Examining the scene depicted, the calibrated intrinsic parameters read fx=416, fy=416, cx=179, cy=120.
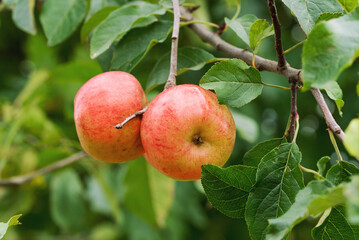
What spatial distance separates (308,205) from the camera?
2.01 ft

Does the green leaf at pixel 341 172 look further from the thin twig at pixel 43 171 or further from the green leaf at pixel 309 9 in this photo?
the thin twig at pixel 43 171

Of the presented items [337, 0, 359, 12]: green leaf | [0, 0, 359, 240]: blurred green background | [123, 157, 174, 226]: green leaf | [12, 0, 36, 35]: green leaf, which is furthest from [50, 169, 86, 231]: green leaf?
[337, 0, 359, 12]: green leaf

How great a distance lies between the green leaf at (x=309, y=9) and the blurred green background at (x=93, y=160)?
0.76m

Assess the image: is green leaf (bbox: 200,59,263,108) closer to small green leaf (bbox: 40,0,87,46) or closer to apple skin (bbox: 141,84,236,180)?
apple skin (bbox: 141,84,236,180)

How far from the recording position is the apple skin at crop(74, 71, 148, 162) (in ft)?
3.21

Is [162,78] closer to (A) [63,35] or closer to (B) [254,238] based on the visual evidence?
(A) [63,35]

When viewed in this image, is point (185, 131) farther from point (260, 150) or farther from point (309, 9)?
point (309, 9)

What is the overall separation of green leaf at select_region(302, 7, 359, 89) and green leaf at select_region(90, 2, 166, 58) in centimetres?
58

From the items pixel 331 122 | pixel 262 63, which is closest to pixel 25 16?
pixel 262 63

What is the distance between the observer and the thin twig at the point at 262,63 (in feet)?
2.80

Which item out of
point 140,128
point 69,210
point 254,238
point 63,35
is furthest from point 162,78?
point 69,210

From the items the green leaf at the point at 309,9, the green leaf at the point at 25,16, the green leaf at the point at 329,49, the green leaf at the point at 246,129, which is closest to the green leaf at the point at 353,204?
the green leaf at the point at 329,49

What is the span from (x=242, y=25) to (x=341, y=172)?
1.59 feet

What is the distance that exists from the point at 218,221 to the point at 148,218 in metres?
0.98
